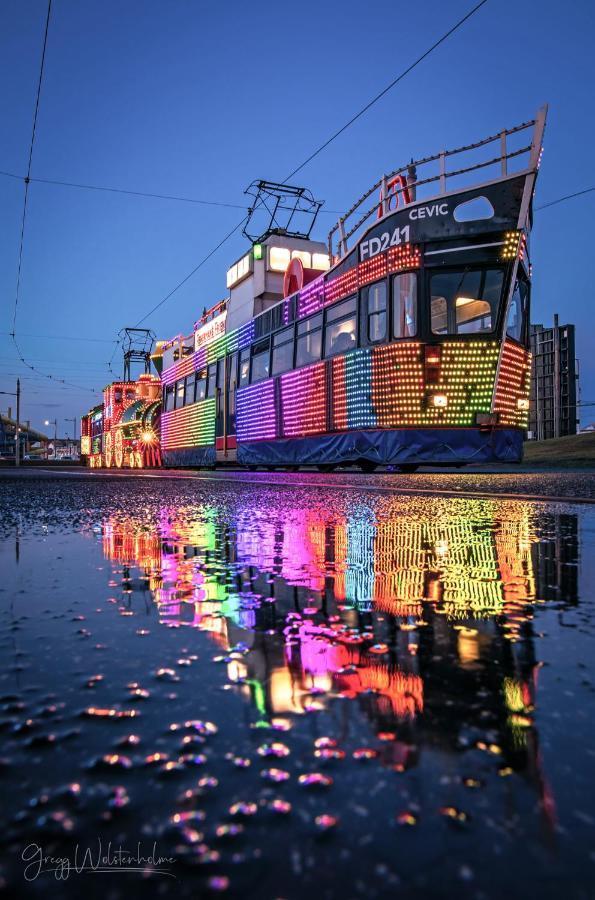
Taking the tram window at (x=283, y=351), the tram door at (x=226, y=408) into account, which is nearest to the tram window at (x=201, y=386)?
the tram door at (x=226, y=408)

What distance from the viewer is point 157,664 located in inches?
34.5

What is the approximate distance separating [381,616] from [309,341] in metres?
10.8

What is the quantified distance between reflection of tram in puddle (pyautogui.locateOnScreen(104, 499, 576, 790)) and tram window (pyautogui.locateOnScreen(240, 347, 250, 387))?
→ 12004mm

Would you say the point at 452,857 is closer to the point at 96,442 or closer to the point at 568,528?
the point at 568,528

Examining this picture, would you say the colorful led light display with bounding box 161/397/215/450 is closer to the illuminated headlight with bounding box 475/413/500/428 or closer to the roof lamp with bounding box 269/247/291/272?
the roof lamp with bounding box 269/247/291/272

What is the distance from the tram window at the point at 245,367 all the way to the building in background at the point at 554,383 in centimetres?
2411

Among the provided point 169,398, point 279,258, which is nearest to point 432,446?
point 279,258

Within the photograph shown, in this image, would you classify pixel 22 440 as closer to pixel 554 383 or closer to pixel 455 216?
pixel 554 383

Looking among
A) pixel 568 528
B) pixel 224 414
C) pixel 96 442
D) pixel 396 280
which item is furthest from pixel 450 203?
pixel 96 442

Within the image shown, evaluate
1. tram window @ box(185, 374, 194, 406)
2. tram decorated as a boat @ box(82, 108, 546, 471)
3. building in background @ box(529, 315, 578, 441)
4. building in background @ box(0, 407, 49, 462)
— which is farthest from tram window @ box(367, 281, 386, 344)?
building in background @ box(0, 407, 49, 462)

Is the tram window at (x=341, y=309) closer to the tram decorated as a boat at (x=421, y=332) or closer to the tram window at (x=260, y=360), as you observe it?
the tram decorated as a boat at (x=421, y=332)

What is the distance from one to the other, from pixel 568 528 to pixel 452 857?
104 inches

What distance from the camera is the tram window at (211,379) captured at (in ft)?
54.4

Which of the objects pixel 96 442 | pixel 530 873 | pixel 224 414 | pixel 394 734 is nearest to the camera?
pixel 530 873
